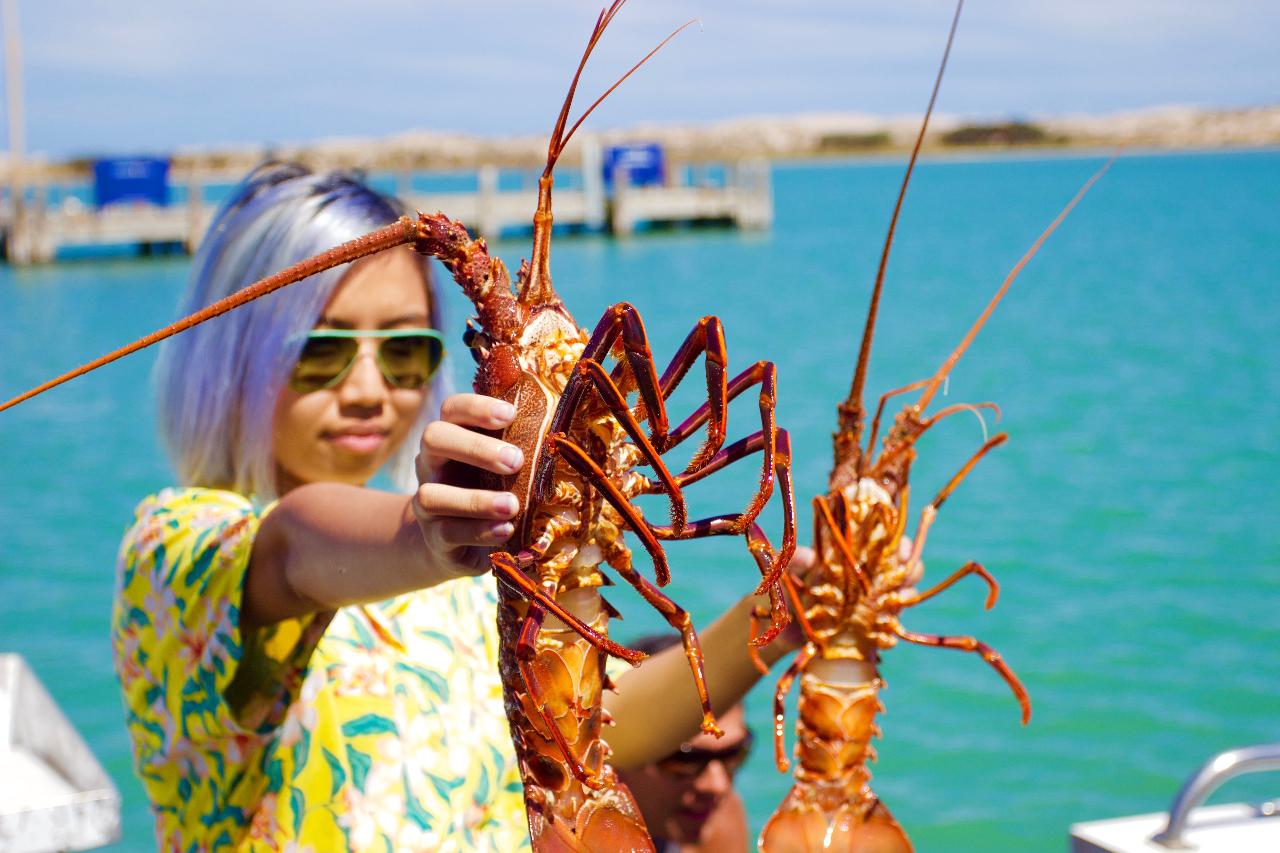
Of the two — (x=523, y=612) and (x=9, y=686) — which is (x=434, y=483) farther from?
(x=9, y=686)

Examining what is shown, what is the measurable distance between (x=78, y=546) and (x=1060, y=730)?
9994 millimetres

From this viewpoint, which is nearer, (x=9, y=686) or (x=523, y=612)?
(x=523, y=612)

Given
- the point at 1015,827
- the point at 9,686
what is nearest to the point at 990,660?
the point at 9,686

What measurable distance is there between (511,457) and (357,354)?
37.2 inches

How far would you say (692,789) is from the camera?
3375mm

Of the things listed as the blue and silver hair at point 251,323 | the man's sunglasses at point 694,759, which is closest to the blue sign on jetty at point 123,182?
the man's sunglasses at point 694,759

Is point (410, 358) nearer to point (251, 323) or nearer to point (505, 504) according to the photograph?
point (251, 323)

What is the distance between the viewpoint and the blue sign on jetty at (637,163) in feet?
138

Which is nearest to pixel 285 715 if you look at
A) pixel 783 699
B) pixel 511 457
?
pixel 783 699

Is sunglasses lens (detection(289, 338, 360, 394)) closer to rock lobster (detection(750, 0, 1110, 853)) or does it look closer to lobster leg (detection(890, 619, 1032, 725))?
rock lobster (detection(750, 0, 1110, 853))

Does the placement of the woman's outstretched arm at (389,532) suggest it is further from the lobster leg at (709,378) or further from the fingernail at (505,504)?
the lobster leg at (709,378)

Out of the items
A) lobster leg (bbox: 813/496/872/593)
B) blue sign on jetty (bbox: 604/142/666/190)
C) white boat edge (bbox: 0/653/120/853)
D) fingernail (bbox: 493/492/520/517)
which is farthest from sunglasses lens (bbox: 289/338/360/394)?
blue sign on jetty (bbox: 604/142/666/190)

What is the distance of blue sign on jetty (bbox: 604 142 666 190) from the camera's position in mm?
42031

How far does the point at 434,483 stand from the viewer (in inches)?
58.4
